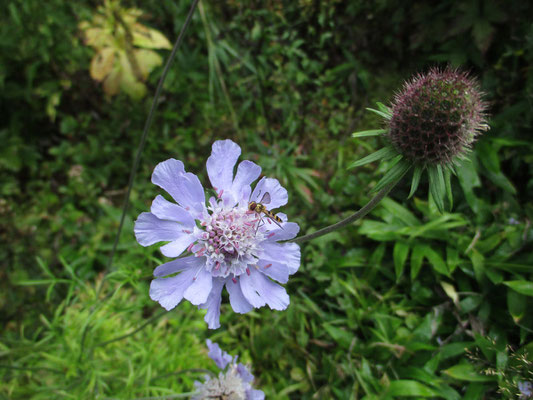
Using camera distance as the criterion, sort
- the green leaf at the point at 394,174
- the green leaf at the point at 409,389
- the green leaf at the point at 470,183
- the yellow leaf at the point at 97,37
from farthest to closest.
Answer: the yellow leaf at the point at 97,37
the green leaf at the point at 470,183
the green leaf at the point at 409,389
the green leaf at the point at 394,174

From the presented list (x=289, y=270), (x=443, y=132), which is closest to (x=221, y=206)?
(x=289, y=270)

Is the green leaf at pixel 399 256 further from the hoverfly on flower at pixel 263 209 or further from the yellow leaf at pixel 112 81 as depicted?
the yellow leaf at pixel 112 81

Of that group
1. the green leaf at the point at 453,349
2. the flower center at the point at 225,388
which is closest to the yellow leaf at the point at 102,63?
the flower center at the point at 225,388

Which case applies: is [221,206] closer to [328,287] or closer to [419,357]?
[328,287]

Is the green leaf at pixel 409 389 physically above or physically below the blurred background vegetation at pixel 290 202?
below

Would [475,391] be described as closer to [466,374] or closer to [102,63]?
[466,374]

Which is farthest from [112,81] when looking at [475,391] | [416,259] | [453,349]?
[475,391]

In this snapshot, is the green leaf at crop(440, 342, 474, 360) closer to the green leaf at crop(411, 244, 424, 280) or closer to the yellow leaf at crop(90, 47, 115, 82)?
the green leaf at crop(411, 244, 424, 280)
